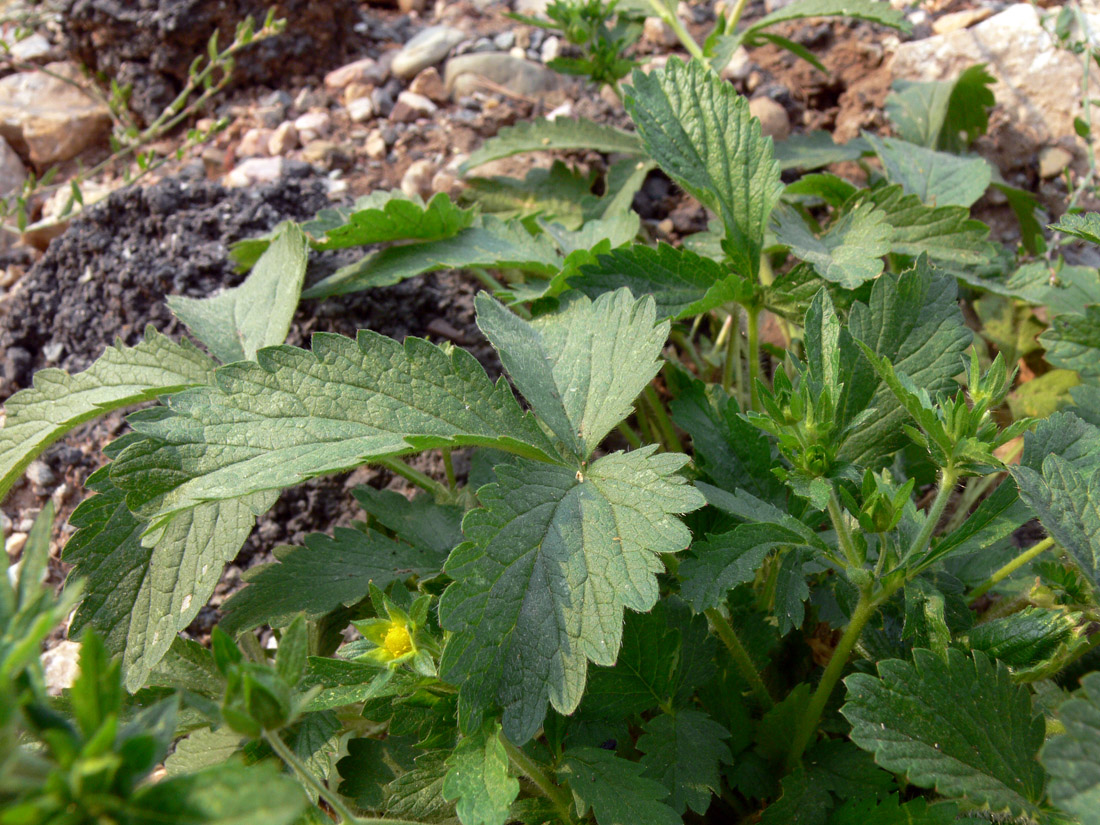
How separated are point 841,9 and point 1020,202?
0.87 metres

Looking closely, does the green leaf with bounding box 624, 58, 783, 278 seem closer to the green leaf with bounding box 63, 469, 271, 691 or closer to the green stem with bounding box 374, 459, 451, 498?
the green stem with bounding box 374, 459, 451, 498

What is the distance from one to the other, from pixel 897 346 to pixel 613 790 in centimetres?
99

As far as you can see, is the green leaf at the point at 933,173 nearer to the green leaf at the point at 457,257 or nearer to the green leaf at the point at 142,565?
the green leaf at the point at 457,257

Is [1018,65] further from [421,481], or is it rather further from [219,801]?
[219,801]

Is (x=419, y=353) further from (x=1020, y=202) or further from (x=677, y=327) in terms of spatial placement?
(x=1020, y=202)

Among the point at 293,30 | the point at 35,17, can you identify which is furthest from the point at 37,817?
the point at 35,17

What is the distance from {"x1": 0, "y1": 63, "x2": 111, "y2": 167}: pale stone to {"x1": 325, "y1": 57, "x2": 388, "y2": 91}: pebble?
3.12 feet

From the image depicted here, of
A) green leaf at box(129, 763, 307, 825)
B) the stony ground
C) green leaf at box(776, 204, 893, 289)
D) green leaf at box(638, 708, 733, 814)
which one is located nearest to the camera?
green leaf at box(129, 763, 307, 825)

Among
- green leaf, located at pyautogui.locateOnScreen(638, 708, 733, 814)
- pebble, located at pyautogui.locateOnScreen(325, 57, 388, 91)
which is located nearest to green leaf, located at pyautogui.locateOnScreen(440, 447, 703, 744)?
green leaf, located at pyautogui.locateOnScreen(638, 708, 733, 814)

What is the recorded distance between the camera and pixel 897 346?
162 cm

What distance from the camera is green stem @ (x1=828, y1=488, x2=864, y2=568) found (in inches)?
50.9

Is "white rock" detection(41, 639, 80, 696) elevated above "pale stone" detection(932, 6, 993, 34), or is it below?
below

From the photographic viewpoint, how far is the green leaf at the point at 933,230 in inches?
75.2

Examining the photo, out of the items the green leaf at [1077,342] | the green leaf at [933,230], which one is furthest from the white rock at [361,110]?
the green leaf at [1077,342]
